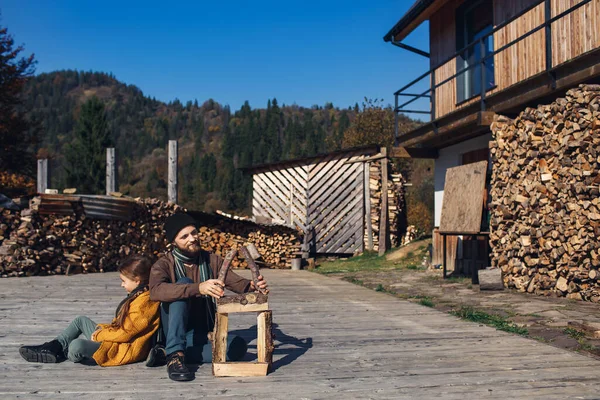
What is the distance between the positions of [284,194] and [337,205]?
2.01 metres

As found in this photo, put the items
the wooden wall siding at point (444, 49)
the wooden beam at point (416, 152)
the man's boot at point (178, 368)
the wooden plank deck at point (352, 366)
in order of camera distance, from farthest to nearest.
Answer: the wooden beam at point (416, 152) → the wooden wall siding at point (444, 49) → the man's boot at point (178, 368) → the wooden plank deck at point (352, 366)

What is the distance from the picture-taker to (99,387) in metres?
3.80

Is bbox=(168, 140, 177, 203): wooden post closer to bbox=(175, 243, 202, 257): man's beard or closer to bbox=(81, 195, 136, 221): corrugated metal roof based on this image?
bbox=(81, 195, 136, 221): corrugated metal roof

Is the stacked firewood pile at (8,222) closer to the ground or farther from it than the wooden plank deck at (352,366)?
farther from it

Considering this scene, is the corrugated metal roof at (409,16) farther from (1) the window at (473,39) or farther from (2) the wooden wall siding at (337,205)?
(2) the wooden wall siding at (337,205)

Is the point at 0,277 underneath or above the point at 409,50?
underneath

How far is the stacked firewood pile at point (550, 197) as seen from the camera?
7715 mm

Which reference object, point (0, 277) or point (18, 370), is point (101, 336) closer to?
point (18, 370)

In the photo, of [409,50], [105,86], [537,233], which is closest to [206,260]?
[537,233]

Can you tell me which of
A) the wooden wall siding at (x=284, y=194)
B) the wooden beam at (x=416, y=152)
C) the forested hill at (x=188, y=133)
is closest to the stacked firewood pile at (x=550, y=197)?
the wooden beam at (x=416, y=152)

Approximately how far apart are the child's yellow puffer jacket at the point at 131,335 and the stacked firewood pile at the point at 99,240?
888 cm

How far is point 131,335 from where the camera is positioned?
172 inches

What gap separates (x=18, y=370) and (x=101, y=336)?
0.61 meters

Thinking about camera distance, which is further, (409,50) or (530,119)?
(409,50)
